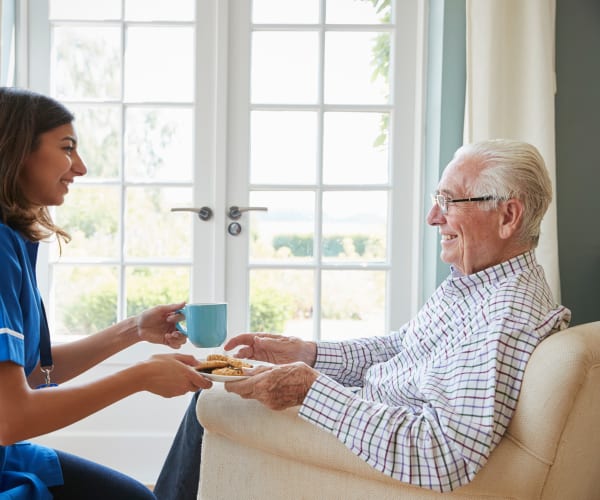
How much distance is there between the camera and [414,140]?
296 centimetres

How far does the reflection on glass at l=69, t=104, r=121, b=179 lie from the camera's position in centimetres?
298

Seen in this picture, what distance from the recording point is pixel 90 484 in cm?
147

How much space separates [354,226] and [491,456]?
5.59ft

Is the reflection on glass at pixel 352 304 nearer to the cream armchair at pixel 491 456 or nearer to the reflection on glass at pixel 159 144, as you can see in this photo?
the reflection on glass at pixel 159 144

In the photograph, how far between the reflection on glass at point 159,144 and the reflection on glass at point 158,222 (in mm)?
70

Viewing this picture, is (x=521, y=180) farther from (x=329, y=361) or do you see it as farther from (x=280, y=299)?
(x=280, y=299)

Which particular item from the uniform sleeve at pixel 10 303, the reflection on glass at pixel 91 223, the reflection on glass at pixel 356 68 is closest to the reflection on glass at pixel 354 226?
the reflection on glass at pixel 356 68

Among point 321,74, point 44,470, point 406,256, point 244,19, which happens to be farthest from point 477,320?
point 244,19

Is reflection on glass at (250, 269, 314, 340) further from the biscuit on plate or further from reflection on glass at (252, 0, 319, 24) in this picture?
the biscuit on plate

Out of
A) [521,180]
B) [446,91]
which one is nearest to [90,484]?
[521,180]

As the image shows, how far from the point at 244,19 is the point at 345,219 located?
97 cm

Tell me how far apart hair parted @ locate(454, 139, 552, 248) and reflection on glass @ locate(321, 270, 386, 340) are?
1.37 metres

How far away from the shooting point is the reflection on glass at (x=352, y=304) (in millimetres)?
3000

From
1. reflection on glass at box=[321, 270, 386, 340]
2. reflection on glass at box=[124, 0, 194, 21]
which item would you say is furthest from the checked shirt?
reflection on glass at box=[124, 0, 194, 21]
